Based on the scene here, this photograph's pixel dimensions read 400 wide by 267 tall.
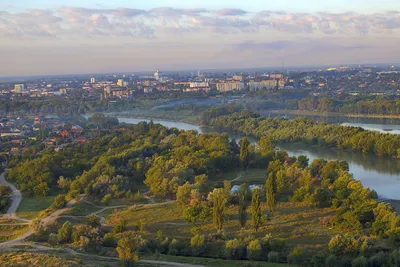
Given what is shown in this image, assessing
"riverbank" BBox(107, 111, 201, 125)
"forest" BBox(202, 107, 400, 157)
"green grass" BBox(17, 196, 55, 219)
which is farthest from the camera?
"riverbank" BBox(107, 111, 201, 125)

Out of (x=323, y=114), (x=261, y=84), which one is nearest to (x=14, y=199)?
(x=323, y=114)

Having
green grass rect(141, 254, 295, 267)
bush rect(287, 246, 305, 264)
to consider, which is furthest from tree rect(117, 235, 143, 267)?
bush rect(287, 246, 305, 264)

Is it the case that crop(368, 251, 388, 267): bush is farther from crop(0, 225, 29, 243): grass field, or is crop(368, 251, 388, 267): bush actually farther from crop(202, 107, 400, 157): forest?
crop(202, 107, 400, 157): forest

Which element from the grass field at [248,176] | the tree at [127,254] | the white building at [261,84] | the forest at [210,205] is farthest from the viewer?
the white building at [261,84]

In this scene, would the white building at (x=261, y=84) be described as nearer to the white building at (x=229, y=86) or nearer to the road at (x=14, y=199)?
the white building at (x=229, y=86)

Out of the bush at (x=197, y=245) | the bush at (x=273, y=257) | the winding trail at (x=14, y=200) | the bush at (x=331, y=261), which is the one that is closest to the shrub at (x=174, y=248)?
→ the bush at (x=197, y=245)

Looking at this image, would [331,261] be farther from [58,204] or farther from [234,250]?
[58,204]
